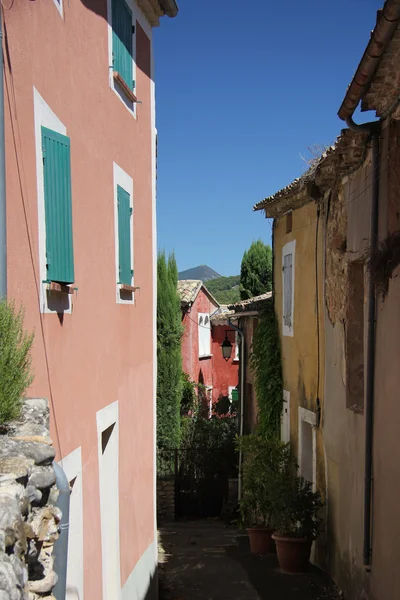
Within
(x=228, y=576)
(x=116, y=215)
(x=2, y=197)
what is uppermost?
(x=116, y=215)

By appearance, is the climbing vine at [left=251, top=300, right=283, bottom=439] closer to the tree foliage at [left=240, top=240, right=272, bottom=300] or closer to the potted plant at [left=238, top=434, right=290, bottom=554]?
the potted plant at [left=238, top=434, right=290, bottom=554]

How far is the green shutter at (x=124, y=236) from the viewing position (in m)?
8.17

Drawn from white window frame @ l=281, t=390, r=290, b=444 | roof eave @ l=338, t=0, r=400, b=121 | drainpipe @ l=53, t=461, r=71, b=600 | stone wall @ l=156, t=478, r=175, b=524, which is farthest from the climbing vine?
drainpipe @ l=53, t=461, r=71, b=600

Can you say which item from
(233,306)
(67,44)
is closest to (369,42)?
(67,44)

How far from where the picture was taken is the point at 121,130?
8.45 meters

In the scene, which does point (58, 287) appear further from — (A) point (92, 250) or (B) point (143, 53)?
(B) point (143, 53)

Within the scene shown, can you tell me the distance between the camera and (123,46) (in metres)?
8.46

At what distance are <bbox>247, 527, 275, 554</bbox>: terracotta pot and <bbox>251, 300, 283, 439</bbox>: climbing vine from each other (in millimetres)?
2178

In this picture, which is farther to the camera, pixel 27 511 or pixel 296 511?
pixel 296 511

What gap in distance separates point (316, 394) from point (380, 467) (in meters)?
3.85

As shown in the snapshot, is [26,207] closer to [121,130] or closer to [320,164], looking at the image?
[121,130]

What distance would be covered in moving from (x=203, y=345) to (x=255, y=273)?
10130 millimetres

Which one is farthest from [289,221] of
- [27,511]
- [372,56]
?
[27,511]

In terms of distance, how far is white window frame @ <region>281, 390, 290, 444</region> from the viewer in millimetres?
13477
